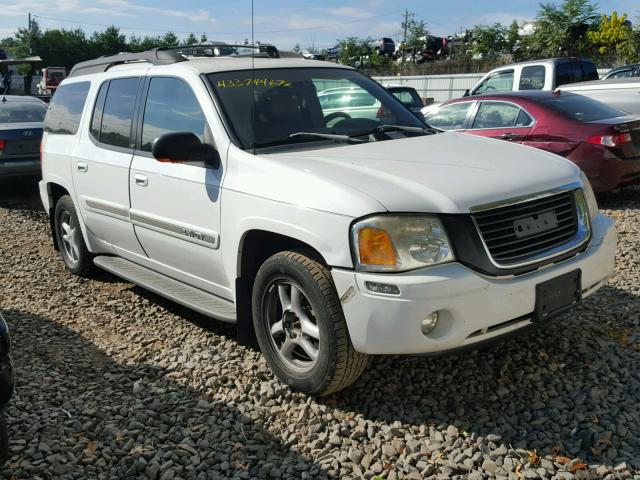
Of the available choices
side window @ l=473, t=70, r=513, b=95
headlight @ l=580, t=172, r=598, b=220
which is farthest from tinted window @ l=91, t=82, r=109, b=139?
side window @ l=473, t=70, r=513, b=95

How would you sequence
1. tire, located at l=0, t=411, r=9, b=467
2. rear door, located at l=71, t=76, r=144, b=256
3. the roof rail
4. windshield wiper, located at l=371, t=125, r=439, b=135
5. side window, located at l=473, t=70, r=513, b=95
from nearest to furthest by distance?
tire, located at l=0, t=411, r=9, b=467 → windshield wiper, located at l=371, t=125, r=439, b=135 → the roof rail → rear door, located at l=71, t=76, r=144, b=256 → side window, located at l=473, t=70, r=513, b=95

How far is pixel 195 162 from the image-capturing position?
4.12 meters

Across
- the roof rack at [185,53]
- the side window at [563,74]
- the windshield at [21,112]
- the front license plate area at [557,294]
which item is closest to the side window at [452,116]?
the side window at [563,74]

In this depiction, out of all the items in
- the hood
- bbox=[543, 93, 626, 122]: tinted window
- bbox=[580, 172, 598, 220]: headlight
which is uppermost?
bbox=[543, 93, 626, 122]: tinted window

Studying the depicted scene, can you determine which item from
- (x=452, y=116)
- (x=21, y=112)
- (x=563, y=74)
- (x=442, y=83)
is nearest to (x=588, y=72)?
(x=563, y=74)

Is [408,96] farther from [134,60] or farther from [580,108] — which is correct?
[134,60]

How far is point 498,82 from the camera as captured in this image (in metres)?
13.4

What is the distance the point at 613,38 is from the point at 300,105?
32.5m

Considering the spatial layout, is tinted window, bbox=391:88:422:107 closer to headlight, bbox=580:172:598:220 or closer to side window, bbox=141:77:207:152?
side window, bbox=141:77:207:152

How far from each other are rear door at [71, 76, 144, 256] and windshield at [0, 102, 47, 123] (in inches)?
231

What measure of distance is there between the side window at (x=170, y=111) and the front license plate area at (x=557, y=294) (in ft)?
7.26

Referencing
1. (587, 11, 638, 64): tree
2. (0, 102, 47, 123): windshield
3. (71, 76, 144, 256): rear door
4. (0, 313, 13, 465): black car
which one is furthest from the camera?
(587, 11, 638, 64): tree

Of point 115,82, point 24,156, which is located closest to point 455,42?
point 24,156

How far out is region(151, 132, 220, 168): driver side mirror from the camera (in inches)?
151
